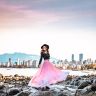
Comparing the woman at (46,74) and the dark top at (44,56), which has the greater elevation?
the dark top at (44,56)

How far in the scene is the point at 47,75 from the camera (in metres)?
29.2

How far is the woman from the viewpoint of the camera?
2895 cm

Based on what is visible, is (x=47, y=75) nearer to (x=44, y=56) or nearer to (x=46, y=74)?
(x=46, y=74)

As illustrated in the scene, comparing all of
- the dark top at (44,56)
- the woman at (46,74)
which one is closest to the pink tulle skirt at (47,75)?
the woman at (46,74)

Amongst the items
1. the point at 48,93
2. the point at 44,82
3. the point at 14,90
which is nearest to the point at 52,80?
the point at 44,82

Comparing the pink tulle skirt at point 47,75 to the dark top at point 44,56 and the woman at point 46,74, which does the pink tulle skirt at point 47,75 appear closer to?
the woman at point 46,74

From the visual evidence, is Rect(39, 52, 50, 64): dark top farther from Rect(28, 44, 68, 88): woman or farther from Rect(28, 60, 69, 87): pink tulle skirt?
Rect(28, 60, 69, 87): pink tulle skirt

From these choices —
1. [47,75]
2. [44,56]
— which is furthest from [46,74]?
[44,56]

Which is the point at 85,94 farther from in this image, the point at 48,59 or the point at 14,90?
the point at 14,90

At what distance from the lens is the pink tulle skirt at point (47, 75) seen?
29.0m

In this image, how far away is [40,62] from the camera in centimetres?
2941

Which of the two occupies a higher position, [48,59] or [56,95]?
[48,59]

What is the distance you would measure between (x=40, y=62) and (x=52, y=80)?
1.42 meters

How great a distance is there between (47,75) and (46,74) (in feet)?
0.36
